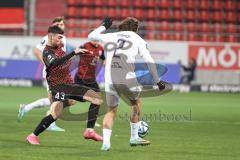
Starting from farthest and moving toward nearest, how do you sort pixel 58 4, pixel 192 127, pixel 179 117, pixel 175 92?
pixel 58 4 → pixel 175 92 → pixel 179 117 → pixel 192 127

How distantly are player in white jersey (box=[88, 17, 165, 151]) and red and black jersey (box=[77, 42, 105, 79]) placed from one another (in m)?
2.95

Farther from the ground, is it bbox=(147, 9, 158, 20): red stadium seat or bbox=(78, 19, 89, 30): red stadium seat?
bbox=(147, 9, 158, 20): red stadium seat

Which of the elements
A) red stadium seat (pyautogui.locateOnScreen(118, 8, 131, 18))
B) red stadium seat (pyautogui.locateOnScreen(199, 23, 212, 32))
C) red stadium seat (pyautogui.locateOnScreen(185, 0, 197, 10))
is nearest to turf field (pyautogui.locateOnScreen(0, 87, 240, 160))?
A: red stadium seat (pyautogui.locateOnScreen(199, 23, 212, 32))

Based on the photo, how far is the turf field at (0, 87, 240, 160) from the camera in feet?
31.9

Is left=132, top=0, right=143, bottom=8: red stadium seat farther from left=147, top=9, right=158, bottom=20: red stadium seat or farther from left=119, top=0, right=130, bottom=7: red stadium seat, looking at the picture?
left=147, top=9, right=158, bottom=20: red stadium seat

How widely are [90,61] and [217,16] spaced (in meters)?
19.9

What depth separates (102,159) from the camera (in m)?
9.20

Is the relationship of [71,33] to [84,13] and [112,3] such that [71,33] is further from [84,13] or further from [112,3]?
[112,3]

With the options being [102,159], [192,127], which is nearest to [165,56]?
[192,127]

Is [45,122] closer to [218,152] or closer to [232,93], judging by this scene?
[218,152]

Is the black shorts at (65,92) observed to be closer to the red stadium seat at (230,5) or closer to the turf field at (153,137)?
the turf field at (153,137)

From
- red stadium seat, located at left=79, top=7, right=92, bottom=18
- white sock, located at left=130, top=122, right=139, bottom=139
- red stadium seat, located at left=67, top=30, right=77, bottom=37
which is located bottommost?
red stadium seat, located at left=67, top=30, right=77, bottom=37

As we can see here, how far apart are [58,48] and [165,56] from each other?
1820 centimetres

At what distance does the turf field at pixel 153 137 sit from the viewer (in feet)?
31.9
